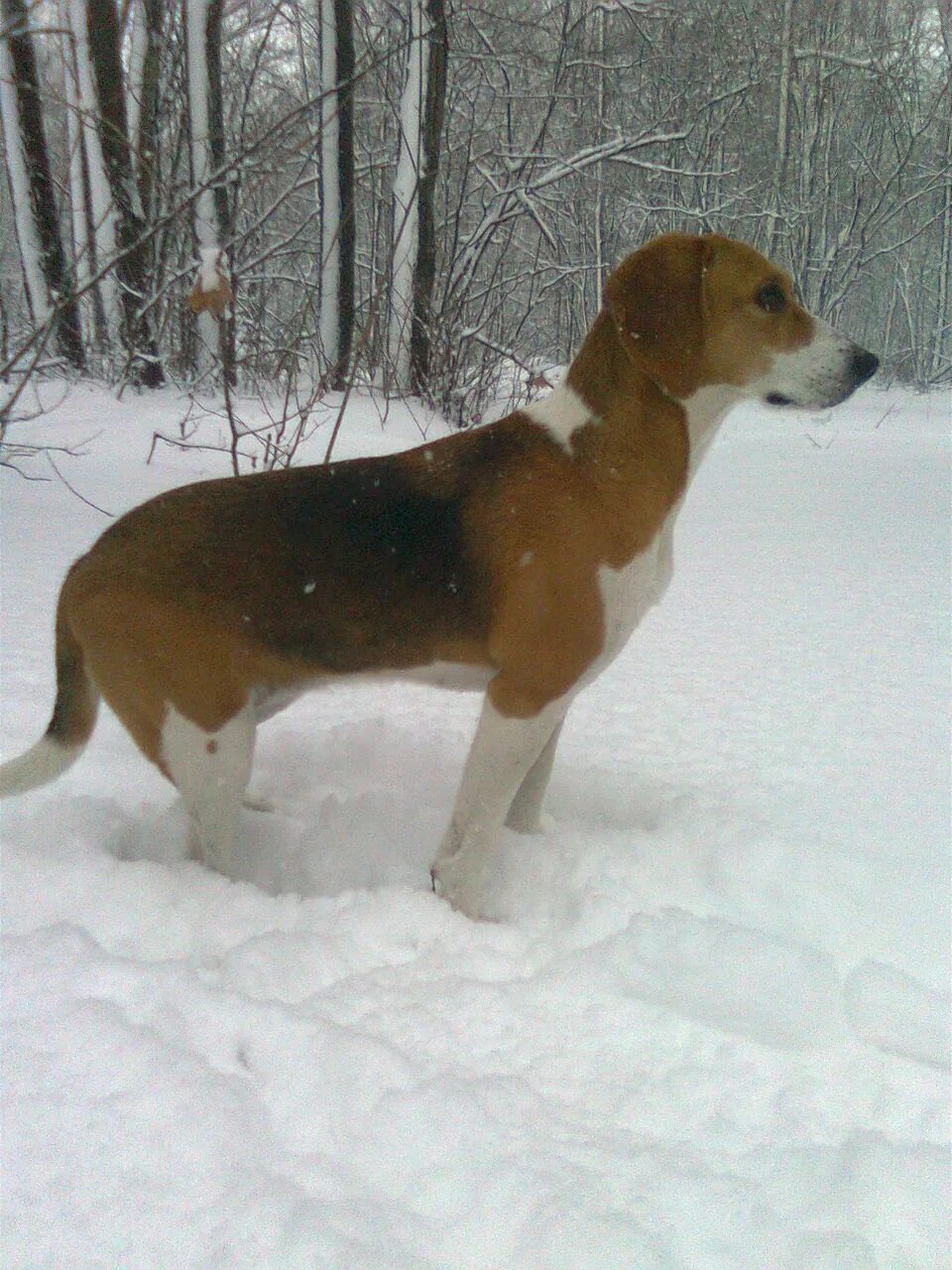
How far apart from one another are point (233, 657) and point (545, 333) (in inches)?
784

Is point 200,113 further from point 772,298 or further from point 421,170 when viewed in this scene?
point 772,298

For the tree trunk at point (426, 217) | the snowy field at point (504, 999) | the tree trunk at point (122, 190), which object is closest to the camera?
the snowy field at point (504, 999)

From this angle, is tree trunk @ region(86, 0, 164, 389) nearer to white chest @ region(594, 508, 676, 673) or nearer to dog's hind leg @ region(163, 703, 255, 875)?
dog's hind leg @ region(163, 703, 255, 875)

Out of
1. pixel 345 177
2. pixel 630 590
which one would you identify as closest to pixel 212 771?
pixel 630 590

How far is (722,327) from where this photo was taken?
2.18 metres

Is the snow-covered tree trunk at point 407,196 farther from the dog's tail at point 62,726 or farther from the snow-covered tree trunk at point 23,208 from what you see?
the dog's tail at point 62,726

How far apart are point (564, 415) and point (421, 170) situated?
768cm

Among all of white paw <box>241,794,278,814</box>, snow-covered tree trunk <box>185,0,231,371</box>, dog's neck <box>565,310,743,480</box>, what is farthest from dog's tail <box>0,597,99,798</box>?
snow-covered tree trunk <box>185,0,231,371</box>

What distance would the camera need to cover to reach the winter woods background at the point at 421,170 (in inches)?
262

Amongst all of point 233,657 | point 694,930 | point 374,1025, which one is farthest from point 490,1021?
point 233,657

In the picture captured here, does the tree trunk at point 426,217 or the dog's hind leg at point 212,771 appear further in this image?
the tree trunk at point 426,217

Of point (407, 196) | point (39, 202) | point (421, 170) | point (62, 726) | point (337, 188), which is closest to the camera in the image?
point (62, 726)

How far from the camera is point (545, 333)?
2064 cm

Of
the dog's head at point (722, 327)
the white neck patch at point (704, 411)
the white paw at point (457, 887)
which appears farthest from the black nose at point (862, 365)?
the white paw at point (457, 887)
